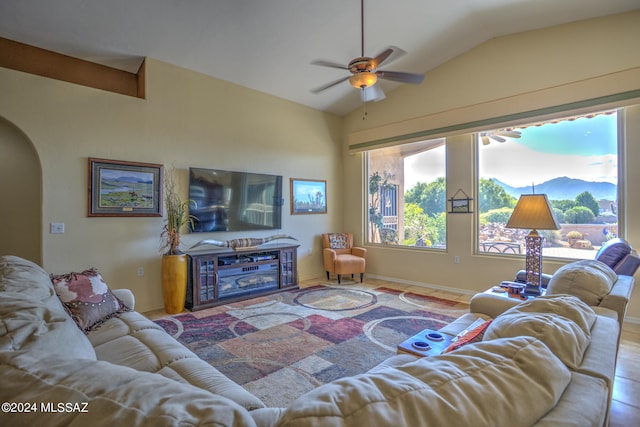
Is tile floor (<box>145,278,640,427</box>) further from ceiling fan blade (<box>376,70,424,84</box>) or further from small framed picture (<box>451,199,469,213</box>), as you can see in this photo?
ceiling fan blade (<box>376,70,424,84</box>)

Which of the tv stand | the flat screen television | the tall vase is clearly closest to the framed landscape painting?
the flat screen television

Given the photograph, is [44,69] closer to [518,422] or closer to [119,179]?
[119,179]

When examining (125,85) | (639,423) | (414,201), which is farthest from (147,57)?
(639,423)

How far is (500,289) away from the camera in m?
3.03

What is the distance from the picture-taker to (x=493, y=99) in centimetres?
449

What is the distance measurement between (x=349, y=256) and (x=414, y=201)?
155 centimetres

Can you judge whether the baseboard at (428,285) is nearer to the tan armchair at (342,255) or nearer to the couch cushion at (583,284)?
the tan armchair at (342,255)

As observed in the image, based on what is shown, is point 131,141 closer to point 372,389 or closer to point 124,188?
point 124,188

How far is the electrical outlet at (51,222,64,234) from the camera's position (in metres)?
3.43

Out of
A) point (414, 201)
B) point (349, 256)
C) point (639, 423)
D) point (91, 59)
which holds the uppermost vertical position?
point (91, 59)

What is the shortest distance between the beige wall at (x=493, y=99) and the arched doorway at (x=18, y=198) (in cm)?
491

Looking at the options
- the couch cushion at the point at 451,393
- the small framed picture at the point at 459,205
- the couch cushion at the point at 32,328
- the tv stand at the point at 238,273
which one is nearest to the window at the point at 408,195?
the small framed picture at the point at 459,205

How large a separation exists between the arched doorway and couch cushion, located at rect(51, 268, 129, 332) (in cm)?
180

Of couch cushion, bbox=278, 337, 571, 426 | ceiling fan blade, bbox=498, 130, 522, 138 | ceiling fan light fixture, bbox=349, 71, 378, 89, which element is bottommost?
couch cushion, bbox=278, 337, 571, 426
